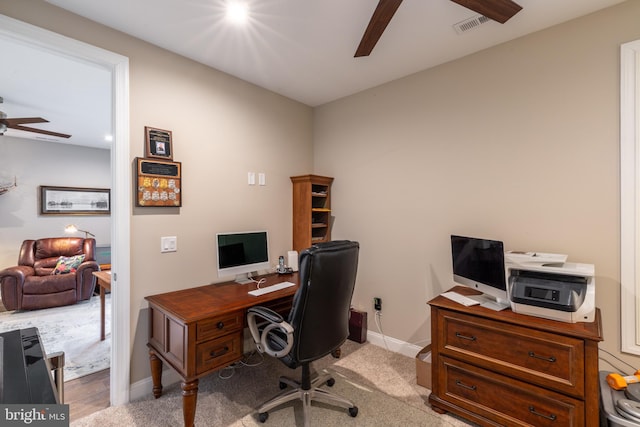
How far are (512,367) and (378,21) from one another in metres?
2.07

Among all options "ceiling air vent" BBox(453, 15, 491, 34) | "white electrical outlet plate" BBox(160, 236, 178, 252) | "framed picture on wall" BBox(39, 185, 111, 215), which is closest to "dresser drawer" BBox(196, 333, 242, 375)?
"white electrical outlet plate" BBox(160, 236, 178, 252)

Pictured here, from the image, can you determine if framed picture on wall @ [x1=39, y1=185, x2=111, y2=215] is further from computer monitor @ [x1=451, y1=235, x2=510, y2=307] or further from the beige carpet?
computer monitor @ [x1=451, y1=235, x2=510, y2=307]

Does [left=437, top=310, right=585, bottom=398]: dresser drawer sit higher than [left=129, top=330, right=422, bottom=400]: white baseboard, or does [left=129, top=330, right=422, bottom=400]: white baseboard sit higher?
[left=437, top=310, right=585, bottom=398]: dresser drawer

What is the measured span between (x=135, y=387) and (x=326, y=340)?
1459 millimetres

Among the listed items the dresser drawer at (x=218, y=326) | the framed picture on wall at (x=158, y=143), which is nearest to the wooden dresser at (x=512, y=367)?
the dresser drawer at (x=218, y=326)

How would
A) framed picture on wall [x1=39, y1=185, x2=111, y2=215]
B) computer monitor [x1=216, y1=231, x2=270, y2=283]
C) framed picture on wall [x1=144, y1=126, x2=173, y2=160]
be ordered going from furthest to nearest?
framed picture on wall [x1=39, y1=185, x2=111, y2=215], computer monitor [x1=216, y1=231, x2=270, y2=283], framed picture on wall [x1=144, y1=126, x2=173, y2=160]

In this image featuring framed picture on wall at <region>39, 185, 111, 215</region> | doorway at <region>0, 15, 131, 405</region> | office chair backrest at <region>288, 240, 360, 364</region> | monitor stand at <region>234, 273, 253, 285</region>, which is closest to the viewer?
office chair backrest at <region>288, 240, 360, 364</region>

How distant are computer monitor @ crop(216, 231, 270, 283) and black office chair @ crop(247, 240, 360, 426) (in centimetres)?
58

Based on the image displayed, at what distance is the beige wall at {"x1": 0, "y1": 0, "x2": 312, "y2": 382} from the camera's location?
2080 millimetres

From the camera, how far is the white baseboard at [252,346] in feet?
6.86

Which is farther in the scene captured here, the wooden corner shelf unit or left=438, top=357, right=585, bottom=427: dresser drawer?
the wooden corner shelf unit

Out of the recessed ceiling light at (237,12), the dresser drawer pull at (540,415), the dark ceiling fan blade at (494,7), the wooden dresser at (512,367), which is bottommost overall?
the dresser drawer pull at (540,415)

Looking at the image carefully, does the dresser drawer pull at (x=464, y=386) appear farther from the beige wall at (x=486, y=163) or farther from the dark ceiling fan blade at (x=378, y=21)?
the dark ceiling fan blade at (x=378, y=21)

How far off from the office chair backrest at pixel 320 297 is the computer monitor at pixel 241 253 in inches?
34.6
